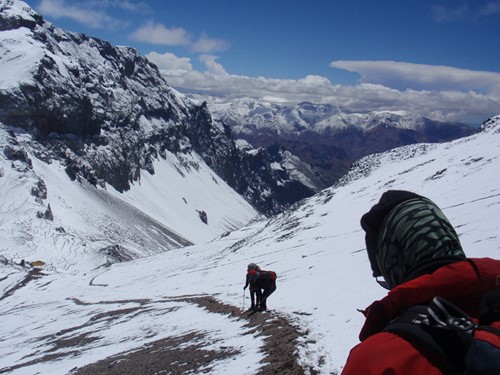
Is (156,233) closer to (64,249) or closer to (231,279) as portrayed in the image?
(64,249)

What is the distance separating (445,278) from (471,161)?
196 feet

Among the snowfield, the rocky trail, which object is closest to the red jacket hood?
the snowfield

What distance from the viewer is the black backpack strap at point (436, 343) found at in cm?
221

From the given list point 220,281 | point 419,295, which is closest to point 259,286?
point 419,295

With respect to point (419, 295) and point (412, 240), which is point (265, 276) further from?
point (419, 295)

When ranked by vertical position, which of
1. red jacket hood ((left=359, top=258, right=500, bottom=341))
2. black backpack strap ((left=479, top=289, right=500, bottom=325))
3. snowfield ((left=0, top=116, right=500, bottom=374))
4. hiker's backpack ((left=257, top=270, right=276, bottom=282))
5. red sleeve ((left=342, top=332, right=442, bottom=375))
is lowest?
snowfield ((left=0, top=116, right=500, bottom=374))

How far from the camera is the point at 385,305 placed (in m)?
2.63

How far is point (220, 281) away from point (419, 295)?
35829mm

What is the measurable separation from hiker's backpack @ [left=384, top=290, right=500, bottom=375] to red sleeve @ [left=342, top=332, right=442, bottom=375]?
0.04 m

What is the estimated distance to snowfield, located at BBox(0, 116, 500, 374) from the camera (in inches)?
582

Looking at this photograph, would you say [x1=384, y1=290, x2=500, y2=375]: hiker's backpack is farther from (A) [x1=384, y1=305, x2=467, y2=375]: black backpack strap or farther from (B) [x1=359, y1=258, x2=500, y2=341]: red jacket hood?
(B) [x1=359, y1=258, x2=500, y2=341]: red jacket hood

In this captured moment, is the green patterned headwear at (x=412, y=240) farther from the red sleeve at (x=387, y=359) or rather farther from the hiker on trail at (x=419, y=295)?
the red sleeve at (x=387, y=359)

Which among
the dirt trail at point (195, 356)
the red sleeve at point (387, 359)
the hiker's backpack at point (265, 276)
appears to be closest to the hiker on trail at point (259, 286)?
the hiker's backpack at point (265, 276)

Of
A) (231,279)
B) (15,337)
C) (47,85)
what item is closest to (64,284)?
(15,337)
